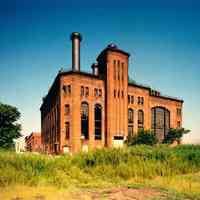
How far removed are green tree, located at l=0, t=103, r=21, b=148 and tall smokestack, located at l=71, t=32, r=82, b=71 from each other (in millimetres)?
13518

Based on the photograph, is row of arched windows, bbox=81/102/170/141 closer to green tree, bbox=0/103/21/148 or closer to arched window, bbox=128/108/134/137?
arched window, bbox=128/108/134/137

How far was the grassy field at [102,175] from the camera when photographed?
25.1ft

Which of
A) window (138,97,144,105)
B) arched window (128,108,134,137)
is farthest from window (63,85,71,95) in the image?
window (138,97,144,105)

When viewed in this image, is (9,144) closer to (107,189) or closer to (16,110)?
(16,110)

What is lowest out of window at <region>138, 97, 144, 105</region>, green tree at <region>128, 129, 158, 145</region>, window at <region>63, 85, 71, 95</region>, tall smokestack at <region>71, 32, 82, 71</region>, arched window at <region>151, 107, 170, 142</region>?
green tree at <region>128, 129, 158, 145</region>

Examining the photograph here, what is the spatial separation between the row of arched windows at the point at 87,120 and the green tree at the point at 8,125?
515 inches

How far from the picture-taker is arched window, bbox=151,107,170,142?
1613 inches

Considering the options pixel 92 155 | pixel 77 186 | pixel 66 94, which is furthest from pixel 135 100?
pixel 77 186

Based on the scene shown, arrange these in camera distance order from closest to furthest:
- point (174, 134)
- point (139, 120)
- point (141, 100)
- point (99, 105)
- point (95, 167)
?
point (95, 167) < point (99, 105) < point (139, 120) < point (141, 100) < point (174, 134)

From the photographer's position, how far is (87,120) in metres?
32.9

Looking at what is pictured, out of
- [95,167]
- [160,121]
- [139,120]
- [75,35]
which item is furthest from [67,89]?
[95,167]

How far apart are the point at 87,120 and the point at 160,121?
15651mm

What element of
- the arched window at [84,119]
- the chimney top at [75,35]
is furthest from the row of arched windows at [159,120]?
the chimney top at [75,35]

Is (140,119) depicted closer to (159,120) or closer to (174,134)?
(159,120)
